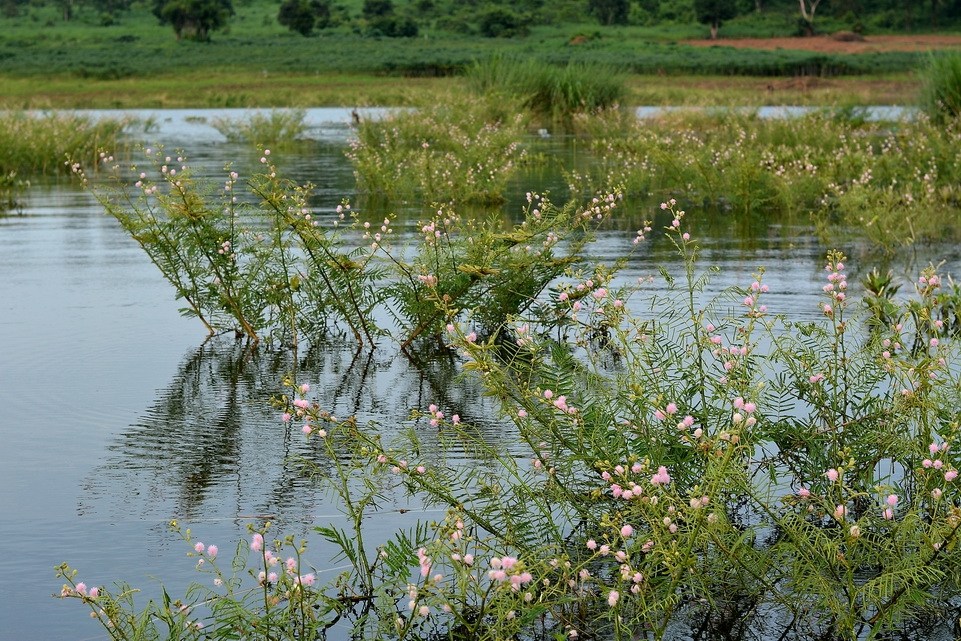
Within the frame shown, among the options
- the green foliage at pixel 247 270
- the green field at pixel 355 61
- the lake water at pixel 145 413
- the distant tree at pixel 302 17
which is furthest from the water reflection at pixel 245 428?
the distant tree at pixel 302 17

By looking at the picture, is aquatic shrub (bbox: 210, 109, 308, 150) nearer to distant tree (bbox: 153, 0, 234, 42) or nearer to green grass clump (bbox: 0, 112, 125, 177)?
green grass clump (bbox: 0, 112, 125, 177)

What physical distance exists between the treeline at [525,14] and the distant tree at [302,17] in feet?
0.25

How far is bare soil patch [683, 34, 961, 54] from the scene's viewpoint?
8712cm

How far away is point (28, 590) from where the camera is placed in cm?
475

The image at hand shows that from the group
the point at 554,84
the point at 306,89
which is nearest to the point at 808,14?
the point at 306,89

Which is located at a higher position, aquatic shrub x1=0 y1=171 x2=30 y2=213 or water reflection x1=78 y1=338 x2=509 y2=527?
water reflection x1=78 y1=338 x2=509 y2=527

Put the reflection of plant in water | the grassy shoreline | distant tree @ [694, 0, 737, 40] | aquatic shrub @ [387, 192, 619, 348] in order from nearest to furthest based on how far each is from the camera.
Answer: the reflection of plant in water, aquatic shrub @ [387, 192, 619, 348], the grassy shoreline, distant tree @ [694, 0, 737, 40]

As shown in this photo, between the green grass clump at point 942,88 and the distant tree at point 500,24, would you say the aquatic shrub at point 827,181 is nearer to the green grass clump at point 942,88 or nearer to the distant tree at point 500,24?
the green grass clump at point 942,88

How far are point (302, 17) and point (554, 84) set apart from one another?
246 ft

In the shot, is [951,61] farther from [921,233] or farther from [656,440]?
[656,440]

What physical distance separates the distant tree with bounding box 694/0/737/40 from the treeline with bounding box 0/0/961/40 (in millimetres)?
75

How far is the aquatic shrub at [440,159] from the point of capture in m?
16.3

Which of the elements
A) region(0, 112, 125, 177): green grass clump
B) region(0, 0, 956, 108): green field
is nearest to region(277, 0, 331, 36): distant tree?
region(0, 0, 956, 108): green field

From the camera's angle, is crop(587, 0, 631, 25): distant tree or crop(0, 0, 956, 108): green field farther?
crop(587, 0, 631, 25): distant tree
